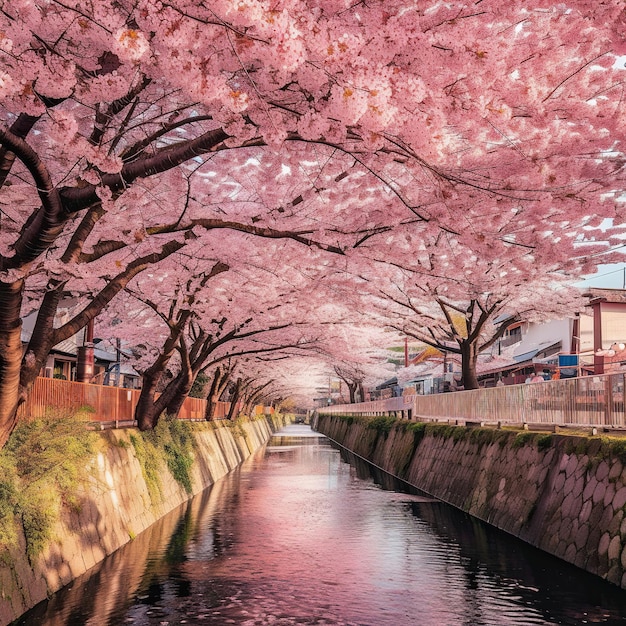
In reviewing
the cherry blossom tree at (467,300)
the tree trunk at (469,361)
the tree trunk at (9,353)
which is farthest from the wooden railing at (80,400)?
the tree trunk at (469,361)

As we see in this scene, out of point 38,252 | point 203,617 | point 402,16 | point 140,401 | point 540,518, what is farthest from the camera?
point 140,401

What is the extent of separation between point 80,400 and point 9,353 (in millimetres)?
6899

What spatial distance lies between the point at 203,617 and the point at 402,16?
7336 millimetres

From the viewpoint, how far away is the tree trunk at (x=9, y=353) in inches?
361

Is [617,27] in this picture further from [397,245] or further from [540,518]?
[540,518]

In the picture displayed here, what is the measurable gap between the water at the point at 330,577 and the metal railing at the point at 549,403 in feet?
8.99

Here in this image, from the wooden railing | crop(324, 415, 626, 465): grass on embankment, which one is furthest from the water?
the wooden railing

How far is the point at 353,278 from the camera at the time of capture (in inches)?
880

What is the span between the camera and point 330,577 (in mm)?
11680

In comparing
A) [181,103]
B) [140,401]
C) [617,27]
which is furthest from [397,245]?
[140,401]

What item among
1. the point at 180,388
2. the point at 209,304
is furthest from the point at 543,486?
the point at 180,388

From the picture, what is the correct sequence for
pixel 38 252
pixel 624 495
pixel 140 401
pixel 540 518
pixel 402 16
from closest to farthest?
pixel 402 16 < pixel 38 252 < pixel 624 495 < pixel 540 518 < pixel 140 401

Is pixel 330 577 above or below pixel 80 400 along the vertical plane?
below

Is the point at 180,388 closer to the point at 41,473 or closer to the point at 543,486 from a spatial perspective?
the point at 543,486
